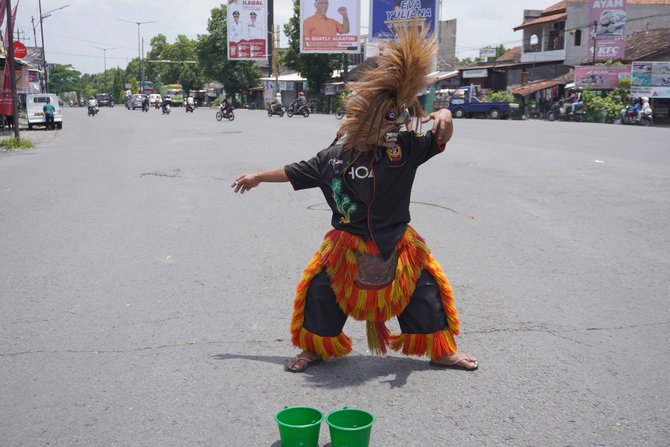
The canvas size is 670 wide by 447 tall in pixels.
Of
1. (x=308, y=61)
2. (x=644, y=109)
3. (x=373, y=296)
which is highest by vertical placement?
(x=308, y=61)

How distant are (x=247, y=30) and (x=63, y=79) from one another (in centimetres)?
10158

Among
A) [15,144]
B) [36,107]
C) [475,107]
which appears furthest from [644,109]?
[36,107]

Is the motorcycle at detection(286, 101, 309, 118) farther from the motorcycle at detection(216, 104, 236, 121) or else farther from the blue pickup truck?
the blue pickup truck

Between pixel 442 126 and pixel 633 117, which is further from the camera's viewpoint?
pixel 633 117

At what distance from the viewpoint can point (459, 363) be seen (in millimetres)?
3734

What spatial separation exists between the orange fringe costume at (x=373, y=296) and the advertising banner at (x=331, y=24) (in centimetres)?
4792

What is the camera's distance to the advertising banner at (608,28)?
38281mm

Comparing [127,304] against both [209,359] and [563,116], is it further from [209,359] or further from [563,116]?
[563,116]

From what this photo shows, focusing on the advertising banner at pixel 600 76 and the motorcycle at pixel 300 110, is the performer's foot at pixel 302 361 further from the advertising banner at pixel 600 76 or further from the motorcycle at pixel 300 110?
the motorcycle at pixel 300 110

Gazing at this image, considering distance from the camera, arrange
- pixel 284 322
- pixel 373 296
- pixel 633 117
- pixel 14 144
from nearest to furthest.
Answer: pixel 373 296
pixel 284 322
pixel 14 144
pixel 633 117

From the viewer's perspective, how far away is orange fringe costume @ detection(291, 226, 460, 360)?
3574 mm

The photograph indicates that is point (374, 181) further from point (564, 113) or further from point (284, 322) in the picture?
point (564, 113)

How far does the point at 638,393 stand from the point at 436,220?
187 inches

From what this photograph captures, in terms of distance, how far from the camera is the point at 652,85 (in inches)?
1273
